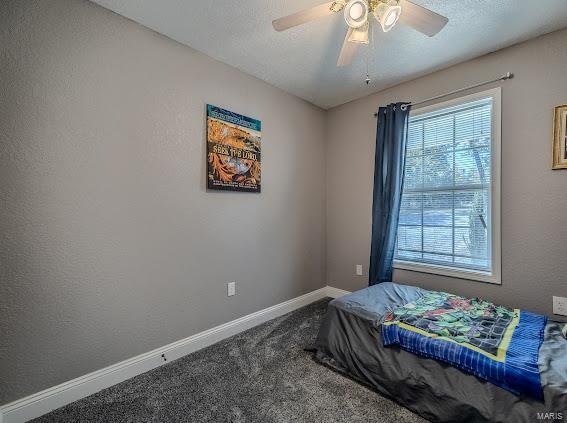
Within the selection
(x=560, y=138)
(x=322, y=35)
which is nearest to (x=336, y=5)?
(x=322, y=35)

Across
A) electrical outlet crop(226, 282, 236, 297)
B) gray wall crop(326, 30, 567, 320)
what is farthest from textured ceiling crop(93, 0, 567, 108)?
electrical outlet crop(226, 282, 236, 297)

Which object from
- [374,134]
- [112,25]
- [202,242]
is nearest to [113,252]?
[202,242]

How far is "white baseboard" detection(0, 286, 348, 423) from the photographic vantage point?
55.3 inches

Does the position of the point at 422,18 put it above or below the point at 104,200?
above

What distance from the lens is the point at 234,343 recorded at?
2.21 metres

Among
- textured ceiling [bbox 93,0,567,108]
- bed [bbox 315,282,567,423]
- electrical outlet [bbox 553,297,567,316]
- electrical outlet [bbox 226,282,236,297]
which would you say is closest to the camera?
bed [bbox 315,282,567,423]

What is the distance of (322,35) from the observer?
1931 mm

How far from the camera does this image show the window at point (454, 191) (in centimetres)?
220

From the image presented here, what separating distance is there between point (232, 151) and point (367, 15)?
142cm

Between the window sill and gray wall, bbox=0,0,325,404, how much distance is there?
1.61m

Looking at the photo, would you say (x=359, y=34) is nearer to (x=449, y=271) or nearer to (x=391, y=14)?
(x=391, y=14)

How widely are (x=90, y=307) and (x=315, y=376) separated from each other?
154 centimetres

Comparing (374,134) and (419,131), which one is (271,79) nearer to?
(374,134)

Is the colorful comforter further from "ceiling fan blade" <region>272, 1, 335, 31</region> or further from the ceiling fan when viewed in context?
"ceiling fan blade" <region>272, 1, 335, 31</region>
